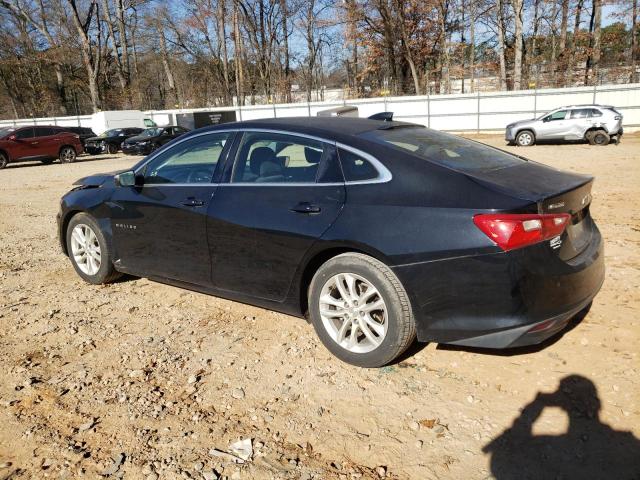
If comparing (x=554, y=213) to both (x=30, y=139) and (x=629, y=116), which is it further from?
(x=629, y=116)

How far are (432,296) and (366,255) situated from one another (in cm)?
48

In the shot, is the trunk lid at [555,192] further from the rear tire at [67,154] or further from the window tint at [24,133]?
the rear tire at [67,154]

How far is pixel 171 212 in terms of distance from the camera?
4156 mm

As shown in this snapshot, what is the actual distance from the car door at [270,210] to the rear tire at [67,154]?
21600 mm

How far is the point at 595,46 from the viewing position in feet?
117

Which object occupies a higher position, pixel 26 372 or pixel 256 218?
pixel 256 218

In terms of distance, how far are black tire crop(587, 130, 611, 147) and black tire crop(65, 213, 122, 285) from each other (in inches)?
761

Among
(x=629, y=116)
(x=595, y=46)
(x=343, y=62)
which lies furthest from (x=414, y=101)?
(x=343, y=62)

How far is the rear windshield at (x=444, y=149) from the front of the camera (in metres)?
3.26

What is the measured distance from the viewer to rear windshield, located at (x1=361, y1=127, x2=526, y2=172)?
3.26 meters

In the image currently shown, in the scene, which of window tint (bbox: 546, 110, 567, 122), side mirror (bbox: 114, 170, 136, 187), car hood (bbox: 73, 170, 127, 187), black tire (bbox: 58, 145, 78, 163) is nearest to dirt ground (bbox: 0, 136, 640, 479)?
side mirror (bbox: 114, 170, 136, 187)

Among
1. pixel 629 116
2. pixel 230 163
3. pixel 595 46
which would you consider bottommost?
pixel 629 116

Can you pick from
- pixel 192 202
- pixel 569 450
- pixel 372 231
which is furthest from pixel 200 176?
pixel 569 450

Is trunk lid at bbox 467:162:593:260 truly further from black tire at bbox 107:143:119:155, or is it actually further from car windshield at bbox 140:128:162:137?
black tire at bbox 107:143:119:155
